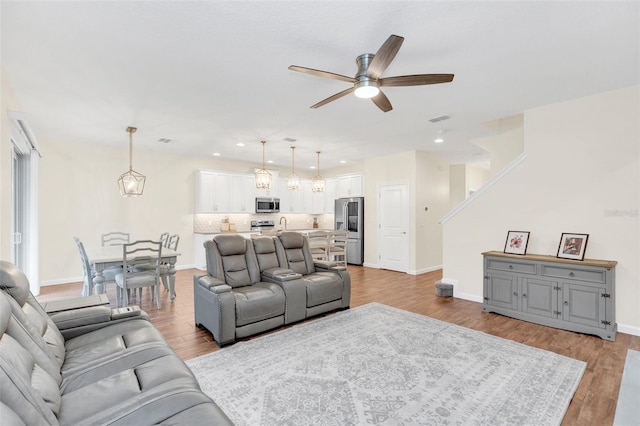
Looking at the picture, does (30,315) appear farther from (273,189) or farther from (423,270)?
(273,189)

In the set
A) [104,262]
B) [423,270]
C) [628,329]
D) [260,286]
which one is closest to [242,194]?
[104,262]

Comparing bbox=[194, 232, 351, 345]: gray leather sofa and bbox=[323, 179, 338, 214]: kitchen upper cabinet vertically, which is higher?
bbox=[323, 179, 338, 214]: kitchen upper cabinet

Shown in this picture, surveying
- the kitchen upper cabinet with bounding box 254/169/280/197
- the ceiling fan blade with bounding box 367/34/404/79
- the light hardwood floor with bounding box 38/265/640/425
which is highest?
the ceiling fan blade with bounding box 367/34/404/79

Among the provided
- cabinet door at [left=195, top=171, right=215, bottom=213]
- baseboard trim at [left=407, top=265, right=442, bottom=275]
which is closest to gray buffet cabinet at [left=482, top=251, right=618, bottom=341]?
baseboard trim at [left=407, top=265, right=442, bottom=275]

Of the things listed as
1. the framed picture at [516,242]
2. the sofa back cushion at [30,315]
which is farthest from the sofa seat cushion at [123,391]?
the framed picture at [516,242]

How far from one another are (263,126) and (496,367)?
4.36m

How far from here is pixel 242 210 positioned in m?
8.10

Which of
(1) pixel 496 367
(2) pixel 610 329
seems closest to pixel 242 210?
(1) pixel 496 367

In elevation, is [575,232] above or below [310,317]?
above

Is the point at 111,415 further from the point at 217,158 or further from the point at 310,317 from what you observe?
the point at 217,158

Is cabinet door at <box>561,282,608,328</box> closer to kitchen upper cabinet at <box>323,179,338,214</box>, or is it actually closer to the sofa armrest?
the sofa armrest

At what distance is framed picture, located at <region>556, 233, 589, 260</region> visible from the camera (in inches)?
146

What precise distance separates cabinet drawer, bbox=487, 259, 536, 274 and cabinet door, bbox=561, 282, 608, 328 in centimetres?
36

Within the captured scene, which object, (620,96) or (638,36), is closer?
(638,36)
